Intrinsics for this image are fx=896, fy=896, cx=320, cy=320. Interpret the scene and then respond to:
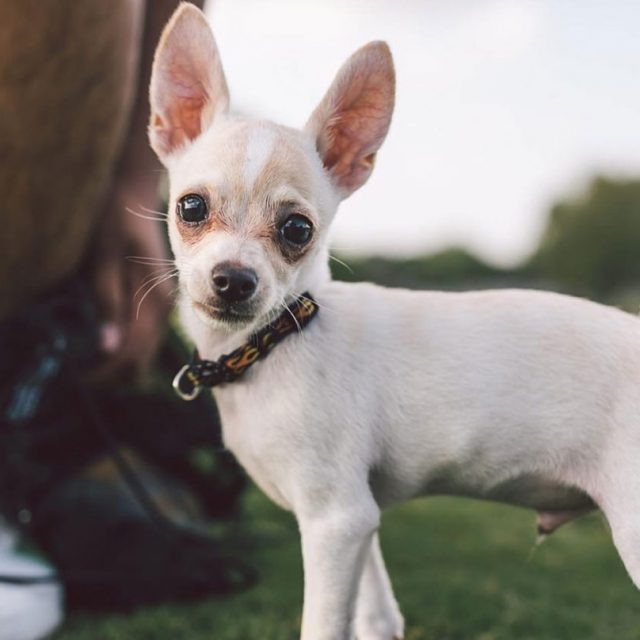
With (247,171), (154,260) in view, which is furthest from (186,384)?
(154,260)

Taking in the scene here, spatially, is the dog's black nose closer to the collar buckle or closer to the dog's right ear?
the collar buckle

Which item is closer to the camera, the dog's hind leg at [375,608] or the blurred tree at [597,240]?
the dog's hind leg at [375,608]

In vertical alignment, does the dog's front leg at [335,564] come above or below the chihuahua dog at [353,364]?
below

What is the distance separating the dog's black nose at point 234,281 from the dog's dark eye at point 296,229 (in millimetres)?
133

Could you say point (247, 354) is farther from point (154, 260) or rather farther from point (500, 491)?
point (154, 260)

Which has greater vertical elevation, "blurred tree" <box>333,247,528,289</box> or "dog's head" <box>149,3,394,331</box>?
"dog's head" <box>149,3,394,331</box>

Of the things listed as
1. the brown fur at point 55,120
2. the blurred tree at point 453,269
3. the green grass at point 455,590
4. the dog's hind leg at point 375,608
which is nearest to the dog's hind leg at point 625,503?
the dog's hind leg at point 375,608

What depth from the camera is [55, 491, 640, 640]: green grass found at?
109 inches

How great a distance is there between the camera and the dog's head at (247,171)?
Answer: 5.53 feet

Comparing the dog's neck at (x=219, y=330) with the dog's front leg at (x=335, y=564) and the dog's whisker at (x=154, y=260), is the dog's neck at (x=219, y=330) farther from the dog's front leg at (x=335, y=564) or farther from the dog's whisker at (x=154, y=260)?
the dog's front leg at (x=335, y=564)

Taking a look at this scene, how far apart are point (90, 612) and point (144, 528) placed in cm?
42

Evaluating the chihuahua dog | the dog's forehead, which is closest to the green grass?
the chihuahua dog

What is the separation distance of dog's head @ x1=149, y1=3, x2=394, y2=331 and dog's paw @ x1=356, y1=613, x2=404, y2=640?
0.79 meters

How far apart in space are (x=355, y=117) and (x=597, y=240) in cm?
2639
